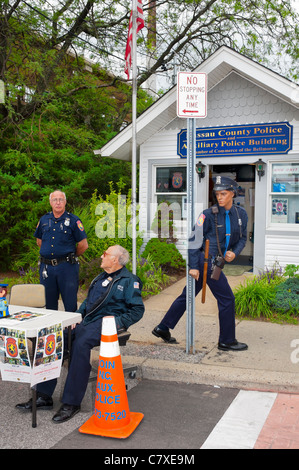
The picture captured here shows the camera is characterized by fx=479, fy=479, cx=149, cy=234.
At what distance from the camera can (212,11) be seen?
15.6 m

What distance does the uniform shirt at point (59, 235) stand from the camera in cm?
570

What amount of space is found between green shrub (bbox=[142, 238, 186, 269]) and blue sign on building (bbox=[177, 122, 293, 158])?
199cm

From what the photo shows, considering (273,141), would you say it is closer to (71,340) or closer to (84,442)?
(71,340)

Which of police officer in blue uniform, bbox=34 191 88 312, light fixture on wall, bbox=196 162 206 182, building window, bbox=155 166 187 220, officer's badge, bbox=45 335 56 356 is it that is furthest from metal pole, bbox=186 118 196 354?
building window, bbox=155 166 187 220

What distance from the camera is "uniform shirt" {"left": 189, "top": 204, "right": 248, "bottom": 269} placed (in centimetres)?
524

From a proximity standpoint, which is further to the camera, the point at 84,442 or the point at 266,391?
the point at 266,391

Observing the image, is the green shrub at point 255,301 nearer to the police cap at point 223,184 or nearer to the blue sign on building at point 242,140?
the police cap at point 223,184

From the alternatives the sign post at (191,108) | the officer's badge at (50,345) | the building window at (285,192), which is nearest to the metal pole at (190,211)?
the sign post at (191,108)

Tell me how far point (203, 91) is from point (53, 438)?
3.67 m

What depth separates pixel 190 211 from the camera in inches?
206

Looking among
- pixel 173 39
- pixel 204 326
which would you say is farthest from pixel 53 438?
pixel 173 39

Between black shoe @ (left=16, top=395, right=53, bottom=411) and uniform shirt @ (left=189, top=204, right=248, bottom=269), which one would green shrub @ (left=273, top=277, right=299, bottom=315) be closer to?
uniform shirt @ (left=189, top=204, right=248, bottom=269)
